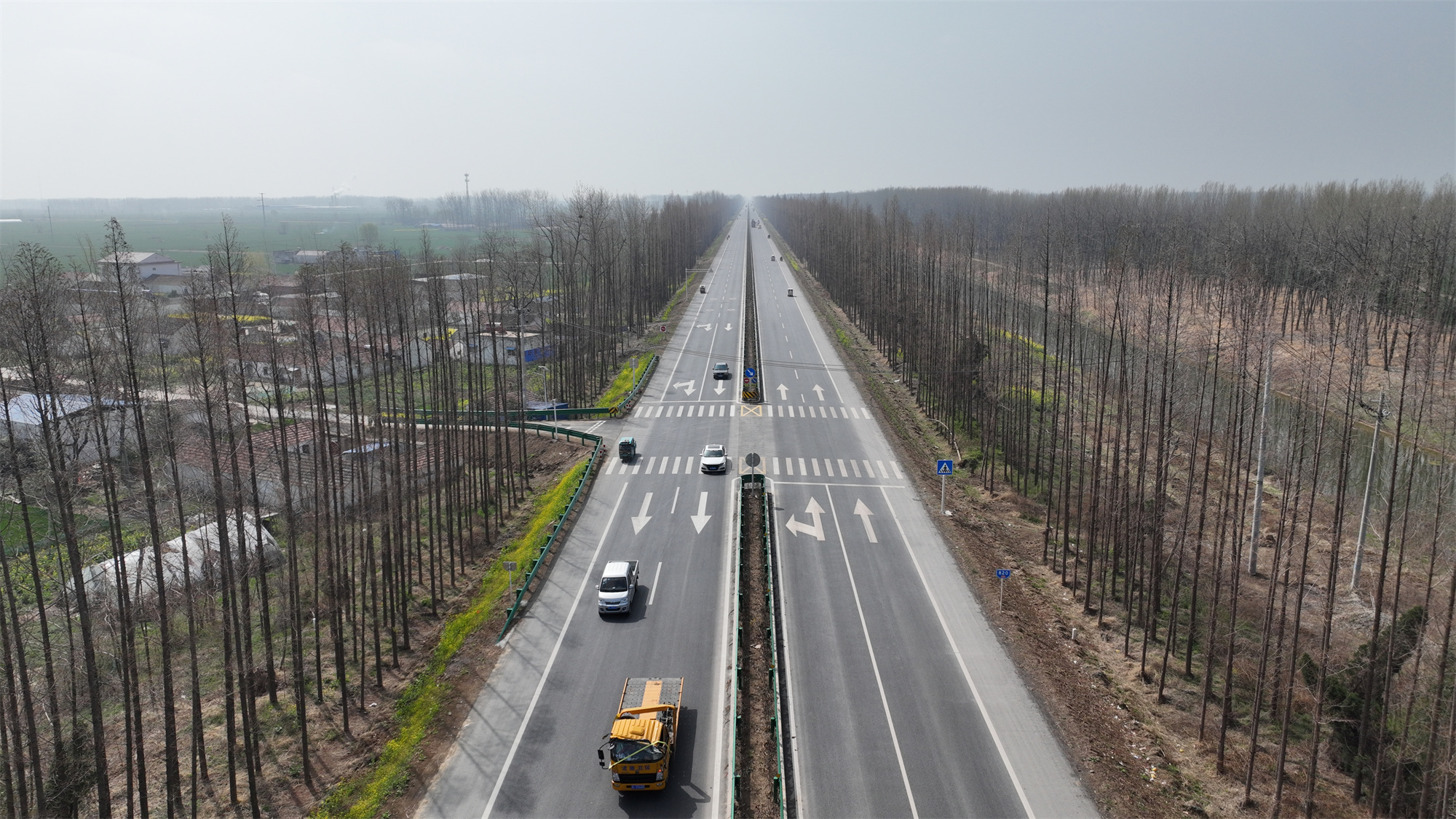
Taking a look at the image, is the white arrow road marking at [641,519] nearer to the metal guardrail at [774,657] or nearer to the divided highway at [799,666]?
the divided highway at [799,666]

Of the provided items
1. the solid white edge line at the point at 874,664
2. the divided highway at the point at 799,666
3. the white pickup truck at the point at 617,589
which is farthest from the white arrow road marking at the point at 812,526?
the white pickup truck at the point at 617,589

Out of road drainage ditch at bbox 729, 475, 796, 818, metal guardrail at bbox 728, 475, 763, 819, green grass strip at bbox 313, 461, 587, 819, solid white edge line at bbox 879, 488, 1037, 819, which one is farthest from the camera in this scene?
green grass strip at bbox 313, 461, 587, 819

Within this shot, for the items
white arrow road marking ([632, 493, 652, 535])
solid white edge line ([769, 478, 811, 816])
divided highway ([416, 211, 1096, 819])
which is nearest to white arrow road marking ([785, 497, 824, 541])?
divided highway ([416, 211, 1096, 819])

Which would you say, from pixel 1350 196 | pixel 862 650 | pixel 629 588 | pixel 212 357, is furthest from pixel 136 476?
pixel 1350 196

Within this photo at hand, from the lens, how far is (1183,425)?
164 feet

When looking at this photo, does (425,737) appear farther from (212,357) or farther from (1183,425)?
(1183,425)

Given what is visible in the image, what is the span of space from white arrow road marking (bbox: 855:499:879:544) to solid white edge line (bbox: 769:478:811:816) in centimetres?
530

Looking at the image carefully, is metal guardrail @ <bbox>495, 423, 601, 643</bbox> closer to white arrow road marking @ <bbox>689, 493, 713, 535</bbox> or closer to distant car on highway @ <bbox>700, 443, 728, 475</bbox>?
white arrow road marking @ <bbox>689, 493, 713, 535</bbox>

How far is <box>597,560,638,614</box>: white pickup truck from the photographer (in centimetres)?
3231

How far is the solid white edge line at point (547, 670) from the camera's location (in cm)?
2299

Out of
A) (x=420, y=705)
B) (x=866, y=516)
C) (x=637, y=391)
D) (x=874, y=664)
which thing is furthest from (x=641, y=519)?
(x=637, y=391)

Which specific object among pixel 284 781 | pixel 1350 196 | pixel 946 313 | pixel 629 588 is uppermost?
pixel 1350 196

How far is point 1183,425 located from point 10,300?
5599 cm

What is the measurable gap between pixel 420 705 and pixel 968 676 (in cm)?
1956
